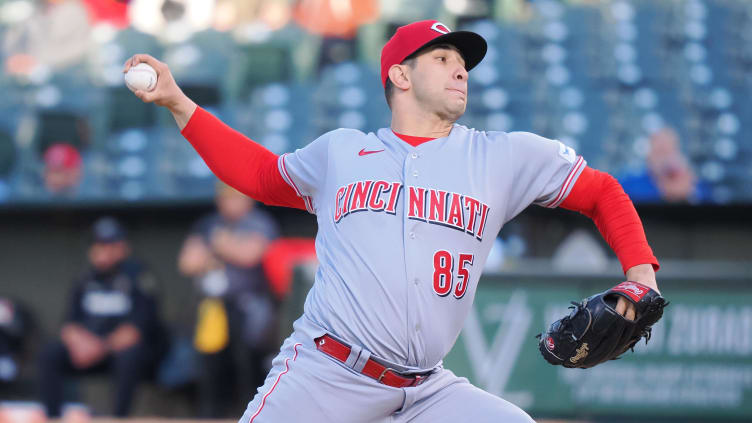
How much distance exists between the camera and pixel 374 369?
2.78 meters

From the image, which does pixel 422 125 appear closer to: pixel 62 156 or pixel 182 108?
pixel 182 108

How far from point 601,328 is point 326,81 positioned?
5509 millimetres

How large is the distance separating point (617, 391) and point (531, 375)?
513 mm

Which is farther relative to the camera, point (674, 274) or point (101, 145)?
point (101, 145)

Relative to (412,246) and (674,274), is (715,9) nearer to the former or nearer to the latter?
(674,274)

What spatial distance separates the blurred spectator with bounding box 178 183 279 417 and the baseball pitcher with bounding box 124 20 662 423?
142 inches


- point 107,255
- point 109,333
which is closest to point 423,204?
point 109,333

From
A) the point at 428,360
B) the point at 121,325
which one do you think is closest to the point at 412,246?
the point at 428,360

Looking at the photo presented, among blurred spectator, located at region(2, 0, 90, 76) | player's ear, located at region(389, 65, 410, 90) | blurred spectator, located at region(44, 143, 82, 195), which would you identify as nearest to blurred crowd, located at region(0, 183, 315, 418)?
blurred spectator, located at region(44, 143, 82, 195)

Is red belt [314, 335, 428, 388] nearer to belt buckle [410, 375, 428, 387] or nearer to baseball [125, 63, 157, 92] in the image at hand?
belt buckle [410, 375, 428, 387]

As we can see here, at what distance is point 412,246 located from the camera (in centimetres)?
281

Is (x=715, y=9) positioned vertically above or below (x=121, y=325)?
above

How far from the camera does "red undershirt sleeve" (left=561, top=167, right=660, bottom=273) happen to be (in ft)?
9.12

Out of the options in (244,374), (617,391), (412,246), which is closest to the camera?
(412,246)
